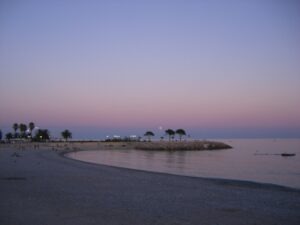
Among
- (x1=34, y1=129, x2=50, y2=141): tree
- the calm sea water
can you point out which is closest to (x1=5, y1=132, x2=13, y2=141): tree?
(x1=34, y1=129, x2=50, y2=141): tree

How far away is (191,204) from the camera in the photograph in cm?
1287

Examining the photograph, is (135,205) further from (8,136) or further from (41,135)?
(41,135)

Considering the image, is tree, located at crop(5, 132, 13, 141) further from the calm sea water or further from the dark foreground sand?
the dark foreground sand

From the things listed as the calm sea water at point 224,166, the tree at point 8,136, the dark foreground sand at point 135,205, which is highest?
the tree at point 8,136

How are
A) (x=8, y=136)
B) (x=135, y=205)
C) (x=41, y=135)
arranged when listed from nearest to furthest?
(x=135, y=205), (x=8, y=136), (x=41, y=135)


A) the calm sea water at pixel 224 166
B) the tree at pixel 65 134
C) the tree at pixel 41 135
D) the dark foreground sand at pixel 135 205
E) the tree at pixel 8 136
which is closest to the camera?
the dark foreground sand at pixel 135 205

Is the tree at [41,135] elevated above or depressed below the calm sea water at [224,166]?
above

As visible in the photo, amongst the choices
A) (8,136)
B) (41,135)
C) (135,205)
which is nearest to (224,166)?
(135,205)

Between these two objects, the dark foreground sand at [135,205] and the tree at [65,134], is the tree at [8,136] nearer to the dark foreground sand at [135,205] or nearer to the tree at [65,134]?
the tree at [65,134]

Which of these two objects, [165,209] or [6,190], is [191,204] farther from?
[6,190]

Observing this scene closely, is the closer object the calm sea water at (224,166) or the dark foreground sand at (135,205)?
the dark foreground sand at (135,205)

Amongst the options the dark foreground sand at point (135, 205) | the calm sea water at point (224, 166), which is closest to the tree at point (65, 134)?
the calm sea water at point (224, 166)

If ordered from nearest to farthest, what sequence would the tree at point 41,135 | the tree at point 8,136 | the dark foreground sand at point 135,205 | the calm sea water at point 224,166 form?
the dark foreground sand at point 135,205, the calm sea water at point 224,166, the tree at point 8,136, the tree at point 41,135

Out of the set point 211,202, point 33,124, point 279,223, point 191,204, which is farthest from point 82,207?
point 33,124
